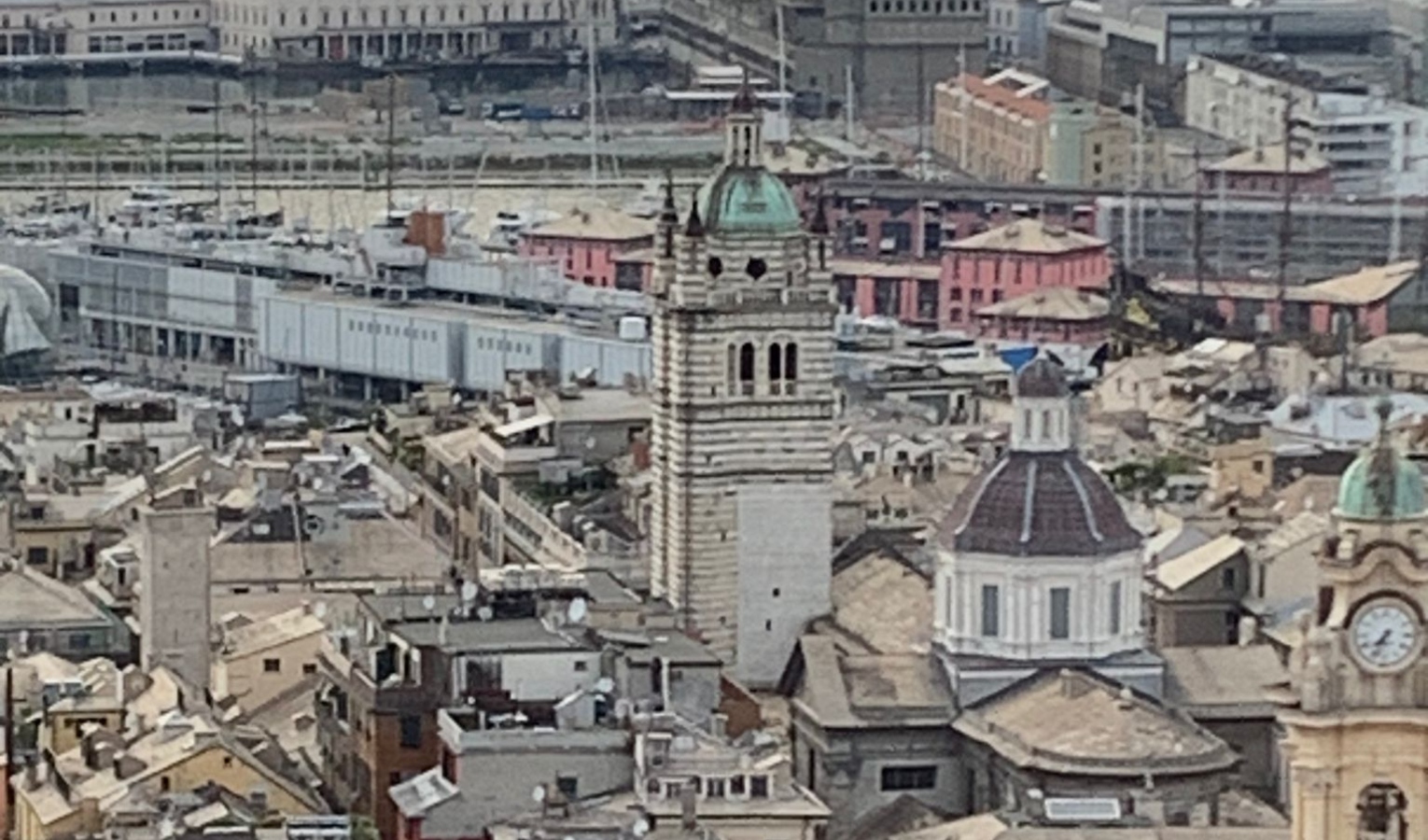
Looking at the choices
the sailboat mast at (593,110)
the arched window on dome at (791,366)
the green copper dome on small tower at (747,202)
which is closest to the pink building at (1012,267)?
the sailboat mast at (593,110)

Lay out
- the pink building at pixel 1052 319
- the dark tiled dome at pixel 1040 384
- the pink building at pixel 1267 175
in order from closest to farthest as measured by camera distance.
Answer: the dark tiled dome at pixel 1040 384 → the pink building at pixel 1052 319 → the pink building at pixel 1267 175

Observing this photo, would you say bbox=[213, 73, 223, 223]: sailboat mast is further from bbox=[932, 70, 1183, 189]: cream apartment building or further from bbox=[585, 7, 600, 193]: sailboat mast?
bbox=[932, 70, 1183, 189]: cream apartment building

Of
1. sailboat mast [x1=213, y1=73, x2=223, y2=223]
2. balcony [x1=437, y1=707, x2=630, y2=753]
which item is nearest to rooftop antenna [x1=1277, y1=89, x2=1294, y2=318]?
sailboat mast [x1=213, y1=73, x2=223, y2=223]

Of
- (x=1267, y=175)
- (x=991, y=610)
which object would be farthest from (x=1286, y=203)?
(x=991, y=610)

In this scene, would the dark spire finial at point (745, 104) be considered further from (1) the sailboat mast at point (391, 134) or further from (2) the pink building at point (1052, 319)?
(1) the sailboat mast at point (391, 134)

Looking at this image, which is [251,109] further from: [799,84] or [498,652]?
[498,652]

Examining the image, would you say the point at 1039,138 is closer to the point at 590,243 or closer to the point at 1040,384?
the point at 590,243

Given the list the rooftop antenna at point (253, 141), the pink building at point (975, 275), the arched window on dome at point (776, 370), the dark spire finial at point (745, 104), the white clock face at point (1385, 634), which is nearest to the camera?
the white clock face at point (1385, 634)

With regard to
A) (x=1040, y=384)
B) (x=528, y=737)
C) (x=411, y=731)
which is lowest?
(x=411, y=731)
